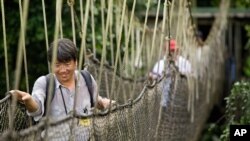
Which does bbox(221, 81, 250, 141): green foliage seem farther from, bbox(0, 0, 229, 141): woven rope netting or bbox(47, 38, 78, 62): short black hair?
bbox(47, 38, 78, 62): short black hair

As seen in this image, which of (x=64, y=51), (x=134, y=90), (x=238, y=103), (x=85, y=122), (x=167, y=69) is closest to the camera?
(x=85, y=122)

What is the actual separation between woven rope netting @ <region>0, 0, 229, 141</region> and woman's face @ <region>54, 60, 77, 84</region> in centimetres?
9

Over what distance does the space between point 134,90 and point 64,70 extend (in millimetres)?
950

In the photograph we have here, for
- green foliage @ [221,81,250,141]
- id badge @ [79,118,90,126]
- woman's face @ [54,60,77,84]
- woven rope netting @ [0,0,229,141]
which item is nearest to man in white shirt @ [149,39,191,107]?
woven rope netting @ [0,0,229,141]

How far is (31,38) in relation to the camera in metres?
5.71

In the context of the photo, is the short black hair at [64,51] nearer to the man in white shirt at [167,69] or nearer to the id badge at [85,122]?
the id badge at [85,122]

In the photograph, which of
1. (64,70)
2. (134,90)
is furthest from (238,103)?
(64,70)

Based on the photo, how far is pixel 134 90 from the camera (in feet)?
11.9

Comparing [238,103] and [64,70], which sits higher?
[64,70]

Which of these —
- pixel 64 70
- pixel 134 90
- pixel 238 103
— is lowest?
pixel 238 103

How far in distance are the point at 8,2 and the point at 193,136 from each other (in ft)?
6.46

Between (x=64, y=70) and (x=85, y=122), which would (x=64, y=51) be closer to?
(x=64, y=70)

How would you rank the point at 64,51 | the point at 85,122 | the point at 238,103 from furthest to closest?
1. the point at 238,103
2. the point at 64,51
3. the point at 85,122

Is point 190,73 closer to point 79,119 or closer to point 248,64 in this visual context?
point 79,119
